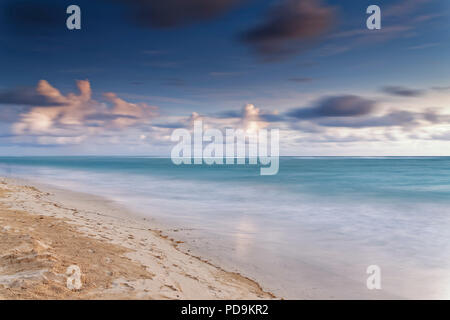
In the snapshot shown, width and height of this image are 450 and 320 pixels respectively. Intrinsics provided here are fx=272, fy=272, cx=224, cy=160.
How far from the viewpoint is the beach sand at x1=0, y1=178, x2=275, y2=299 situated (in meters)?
4.98

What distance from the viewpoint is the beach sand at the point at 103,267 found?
4980mm

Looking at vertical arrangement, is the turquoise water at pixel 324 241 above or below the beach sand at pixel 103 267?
below

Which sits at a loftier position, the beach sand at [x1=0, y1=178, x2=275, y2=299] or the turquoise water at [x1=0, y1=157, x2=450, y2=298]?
the beach sand at [x1=0, y1=178, x2=275, y2=299]

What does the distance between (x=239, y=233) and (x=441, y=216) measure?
44.2 feet

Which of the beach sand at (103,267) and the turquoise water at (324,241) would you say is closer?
the beach sand at (103,267)

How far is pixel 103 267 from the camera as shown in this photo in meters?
6.04

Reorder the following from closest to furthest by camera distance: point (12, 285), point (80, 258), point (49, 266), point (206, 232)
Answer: point (12, 285) < point (49, 266) < point (80, 258) < point (206, 232)

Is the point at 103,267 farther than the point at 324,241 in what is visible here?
No

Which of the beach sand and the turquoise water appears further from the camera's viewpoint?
the turquoise water

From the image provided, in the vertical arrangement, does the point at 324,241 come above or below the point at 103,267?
below
